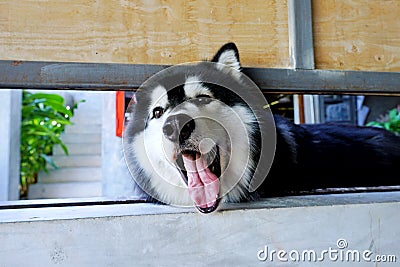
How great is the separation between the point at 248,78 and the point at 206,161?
13.8 inches

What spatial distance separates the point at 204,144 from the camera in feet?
3.61

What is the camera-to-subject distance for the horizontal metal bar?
1105 millimetres

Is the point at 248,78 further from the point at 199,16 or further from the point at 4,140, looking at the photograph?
the point at 4,140

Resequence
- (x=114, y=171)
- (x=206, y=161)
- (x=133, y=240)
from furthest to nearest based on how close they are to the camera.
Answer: (x=114, y=171) → (x=206, y=161) → (x=133, y=240)

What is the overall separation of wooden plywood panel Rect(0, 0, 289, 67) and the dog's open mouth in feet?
1.15

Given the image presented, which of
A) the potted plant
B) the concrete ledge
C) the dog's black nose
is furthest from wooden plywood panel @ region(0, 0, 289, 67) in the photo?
the potted plant

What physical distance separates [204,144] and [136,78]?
0.31 m

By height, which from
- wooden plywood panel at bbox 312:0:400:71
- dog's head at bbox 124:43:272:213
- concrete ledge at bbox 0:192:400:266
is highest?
wooden plywood panel at bbox 312:0:400:71

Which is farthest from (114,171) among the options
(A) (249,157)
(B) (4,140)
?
(A) (249,157)

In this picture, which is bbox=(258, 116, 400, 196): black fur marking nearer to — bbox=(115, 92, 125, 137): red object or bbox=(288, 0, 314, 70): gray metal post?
bbox=(288, 0, 314, 70): gray metal post

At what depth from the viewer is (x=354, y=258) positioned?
1003 millimetres

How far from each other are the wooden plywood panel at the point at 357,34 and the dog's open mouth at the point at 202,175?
1.76 feet

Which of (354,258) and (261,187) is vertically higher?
(261,187)

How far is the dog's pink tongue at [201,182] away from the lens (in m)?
1.02
